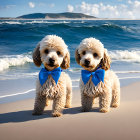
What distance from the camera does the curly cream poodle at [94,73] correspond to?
3779mm

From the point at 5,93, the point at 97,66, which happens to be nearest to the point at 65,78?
the point at 97,66

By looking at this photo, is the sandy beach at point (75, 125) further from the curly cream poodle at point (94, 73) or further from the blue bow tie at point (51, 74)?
the blue bow tie at point (51, 74)

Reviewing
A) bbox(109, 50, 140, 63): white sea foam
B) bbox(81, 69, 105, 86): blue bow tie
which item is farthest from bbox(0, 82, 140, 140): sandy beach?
bbox(109, 50, 140, 63): white sea foam

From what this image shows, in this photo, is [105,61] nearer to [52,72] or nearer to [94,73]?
[94,73]

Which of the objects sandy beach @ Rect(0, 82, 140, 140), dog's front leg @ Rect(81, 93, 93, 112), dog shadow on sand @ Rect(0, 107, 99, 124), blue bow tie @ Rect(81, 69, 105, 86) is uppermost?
blue bow tie @ Rect(81, 69, 105, 86)

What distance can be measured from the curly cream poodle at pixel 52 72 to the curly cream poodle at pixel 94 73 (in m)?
0.33

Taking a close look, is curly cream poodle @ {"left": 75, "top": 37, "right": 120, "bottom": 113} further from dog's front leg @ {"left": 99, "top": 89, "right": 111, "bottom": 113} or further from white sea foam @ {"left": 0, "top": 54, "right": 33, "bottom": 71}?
white sea foam @ {"left": 0, "top": 54, "right": 33, "bottom": 71}

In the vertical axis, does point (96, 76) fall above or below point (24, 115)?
above

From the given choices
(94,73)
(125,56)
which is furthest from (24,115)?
(125,56)

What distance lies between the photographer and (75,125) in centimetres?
338

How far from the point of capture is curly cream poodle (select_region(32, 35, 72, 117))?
371cm

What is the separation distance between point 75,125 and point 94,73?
3.25 ft

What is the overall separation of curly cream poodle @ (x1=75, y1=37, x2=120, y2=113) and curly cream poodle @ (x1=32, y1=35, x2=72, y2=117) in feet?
1.08

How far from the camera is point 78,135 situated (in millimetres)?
3059
